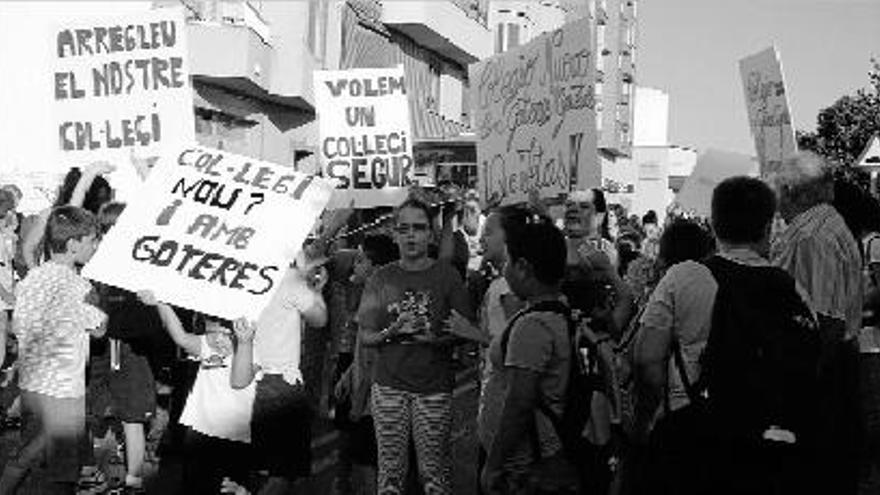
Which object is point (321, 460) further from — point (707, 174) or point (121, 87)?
point (707, 174)

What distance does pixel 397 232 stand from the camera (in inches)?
286

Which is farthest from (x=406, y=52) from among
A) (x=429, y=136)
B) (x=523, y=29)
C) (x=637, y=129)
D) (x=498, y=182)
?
(x=637, y=129)

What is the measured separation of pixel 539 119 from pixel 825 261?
4.54m

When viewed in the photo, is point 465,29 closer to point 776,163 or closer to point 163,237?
point 776,163

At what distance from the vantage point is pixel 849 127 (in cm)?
3353

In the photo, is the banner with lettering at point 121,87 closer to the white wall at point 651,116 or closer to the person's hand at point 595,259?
the person's hand at point 595,259

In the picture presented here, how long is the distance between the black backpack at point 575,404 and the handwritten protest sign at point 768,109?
4213 millimetres

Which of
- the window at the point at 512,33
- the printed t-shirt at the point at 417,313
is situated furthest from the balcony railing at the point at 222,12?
the window at the point at 512,33

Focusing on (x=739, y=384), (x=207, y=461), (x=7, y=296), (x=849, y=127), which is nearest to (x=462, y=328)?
(x=207, y=461)

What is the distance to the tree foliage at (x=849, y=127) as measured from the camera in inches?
1215

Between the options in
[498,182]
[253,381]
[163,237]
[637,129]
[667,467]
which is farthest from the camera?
[637,129]

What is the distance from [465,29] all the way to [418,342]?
40914mm

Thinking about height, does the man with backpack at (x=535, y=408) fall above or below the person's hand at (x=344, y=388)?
above

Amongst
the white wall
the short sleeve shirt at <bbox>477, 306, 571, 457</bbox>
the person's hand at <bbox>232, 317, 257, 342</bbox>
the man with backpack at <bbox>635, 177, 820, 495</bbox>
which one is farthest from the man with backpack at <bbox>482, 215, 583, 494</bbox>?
the white wall
